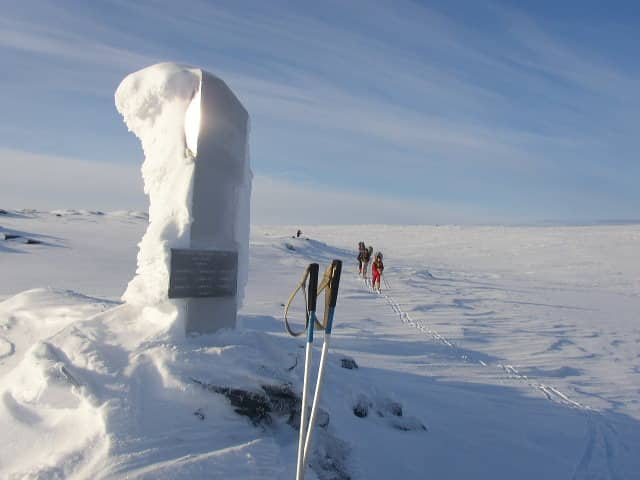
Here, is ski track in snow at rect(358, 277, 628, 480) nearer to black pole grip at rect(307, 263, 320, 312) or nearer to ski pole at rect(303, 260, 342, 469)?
ski pole at rect(303, 260, 342, 469)

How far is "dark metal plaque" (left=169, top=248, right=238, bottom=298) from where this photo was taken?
211 inches

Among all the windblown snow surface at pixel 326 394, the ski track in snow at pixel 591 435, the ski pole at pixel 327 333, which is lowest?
the ski track in snow at pixel 591 435

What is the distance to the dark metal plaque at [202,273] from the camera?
5363 mm

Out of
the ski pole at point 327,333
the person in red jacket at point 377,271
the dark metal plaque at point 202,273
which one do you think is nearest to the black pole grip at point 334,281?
the ski pole at point 327,333

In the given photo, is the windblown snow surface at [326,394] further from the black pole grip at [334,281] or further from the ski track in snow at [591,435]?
the black pole grip at [334,281]

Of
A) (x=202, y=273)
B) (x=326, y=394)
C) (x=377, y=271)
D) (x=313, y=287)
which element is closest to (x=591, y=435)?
(x=326, y=394)

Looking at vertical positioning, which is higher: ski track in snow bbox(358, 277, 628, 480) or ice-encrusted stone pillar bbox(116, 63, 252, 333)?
ice-encrusted stone pillar bbox(116, 63, 252, 333)

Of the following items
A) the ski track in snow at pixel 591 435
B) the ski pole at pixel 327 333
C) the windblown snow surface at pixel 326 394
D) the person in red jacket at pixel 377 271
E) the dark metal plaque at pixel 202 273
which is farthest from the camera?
the person in red jacket at pixel 377 271

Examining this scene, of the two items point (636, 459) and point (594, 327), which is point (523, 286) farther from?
point (636, 459)

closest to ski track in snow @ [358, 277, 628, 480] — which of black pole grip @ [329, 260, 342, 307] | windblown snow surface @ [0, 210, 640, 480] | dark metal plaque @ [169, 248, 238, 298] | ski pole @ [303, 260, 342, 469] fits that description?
windblown snow surface @ [0, 210, 640, 480]

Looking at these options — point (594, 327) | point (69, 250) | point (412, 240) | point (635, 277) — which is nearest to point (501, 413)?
point (594, 327)

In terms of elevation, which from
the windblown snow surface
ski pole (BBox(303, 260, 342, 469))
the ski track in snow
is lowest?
the ski track in snow

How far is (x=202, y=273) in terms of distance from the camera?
18.3ft

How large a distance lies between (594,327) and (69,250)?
18.4 m
